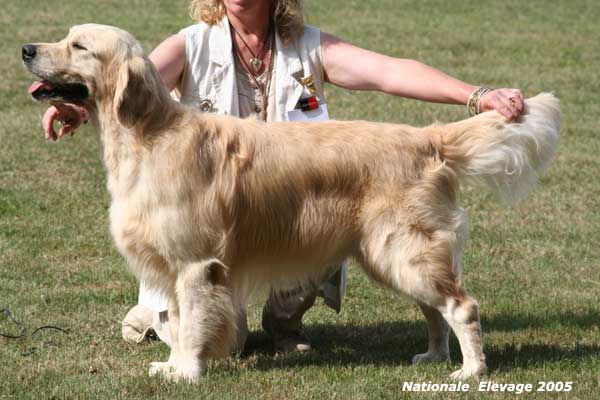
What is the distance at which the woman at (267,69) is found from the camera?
5586 millimetres

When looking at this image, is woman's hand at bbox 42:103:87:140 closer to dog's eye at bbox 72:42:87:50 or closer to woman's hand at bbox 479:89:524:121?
dog's eye at bbox 72:42:87:50

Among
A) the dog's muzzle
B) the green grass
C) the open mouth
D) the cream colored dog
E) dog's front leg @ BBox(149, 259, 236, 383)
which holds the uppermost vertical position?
the dog's muzzle

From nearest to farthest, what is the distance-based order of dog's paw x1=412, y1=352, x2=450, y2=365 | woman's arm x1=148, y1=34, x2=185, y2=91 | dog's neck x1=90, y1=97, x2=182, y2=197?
dog's neck x1=90, y1=97, x2=182, y2=197 < dog's paw x1=412, y1=352, x2=450, y2=365 < woman's arm x1=148, y1=34, x2=185, y2=91

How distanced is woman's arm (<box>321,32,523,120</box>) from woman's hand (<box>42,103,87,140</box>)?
1.50m

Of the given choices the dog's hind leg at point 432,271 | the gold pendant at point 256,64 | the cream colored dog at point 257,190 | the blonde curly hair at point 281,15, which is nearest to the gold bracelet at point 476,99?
the cream colored dog at point 257,190

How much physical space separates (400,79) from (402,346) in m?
1.53

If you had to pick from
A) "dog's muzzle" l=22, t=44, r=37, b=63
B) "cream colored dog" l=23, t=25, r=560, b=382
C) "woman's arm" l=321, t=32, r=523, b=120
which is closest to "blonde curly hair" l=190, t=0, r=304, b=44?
"woman's arm" l=321, t=32, r=523, b=120

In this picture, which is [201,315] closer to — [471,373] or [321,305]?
[471,373]

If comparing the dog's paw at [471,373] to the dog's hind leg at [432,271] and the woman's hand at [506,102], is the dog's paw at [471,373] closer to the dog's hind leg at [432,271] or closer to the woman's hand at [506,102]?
the dog's hind leg at [432,271]

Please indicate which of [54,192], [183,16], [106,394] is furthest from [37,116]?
[106,394]

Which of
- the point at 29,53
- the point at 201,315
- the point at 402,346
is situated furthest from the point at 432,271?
the point at 29,53

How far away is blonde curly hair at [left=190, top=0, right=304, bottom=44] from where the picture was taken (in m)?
Result: 5.70

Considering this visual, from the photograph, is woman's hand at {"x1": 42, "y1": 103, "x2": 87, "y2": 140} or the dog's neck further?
woman's hand at {"x1": 42, "y1": 103, "x2": 87, "y2": 140}

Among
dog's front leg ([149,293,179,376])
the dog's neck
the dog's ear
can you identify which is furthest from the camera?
dog's front leg ([149,293,179,376])
